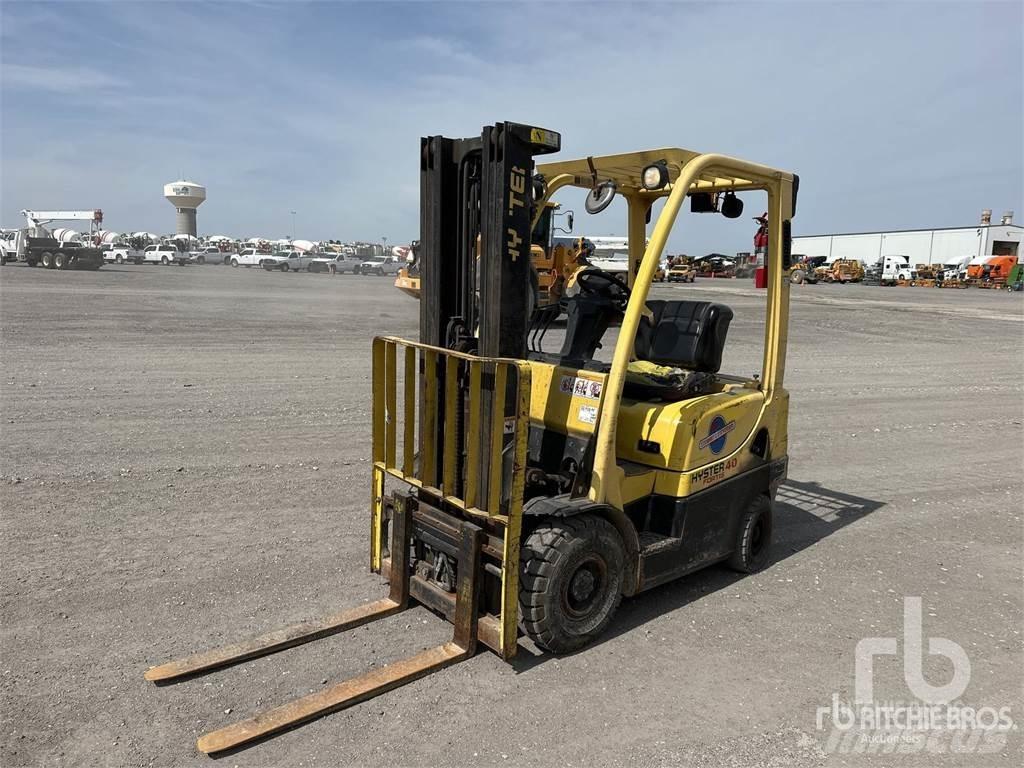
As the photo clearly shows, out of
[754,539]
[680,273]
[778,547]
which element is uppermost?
[680,273]

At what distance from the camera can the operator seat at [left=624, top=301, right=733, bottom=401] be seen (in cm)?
473

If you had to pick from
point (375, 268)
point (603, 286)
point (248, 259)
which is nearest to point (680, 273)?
point (375, 268)

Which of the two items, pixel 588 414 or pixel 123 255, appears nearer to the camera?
pixel 588 414

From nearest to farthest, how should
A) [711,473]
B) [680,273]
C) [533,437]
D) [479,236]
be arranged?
[479,236] < [533,437] < [711,473] < [680,273]

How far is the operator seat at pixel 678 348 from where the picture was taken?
4.73 meters

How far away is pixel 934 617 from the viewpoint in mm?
4621

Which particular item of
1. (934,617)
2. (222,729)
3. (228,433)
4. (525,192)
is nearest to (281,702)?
(222,729)

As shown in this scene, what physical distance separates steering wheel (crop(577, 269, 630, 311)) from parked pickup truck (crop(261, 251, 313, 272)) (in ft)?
192

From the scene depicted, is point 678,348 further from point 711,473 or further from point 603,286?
point 711,473

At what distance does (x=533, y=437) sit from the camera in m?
4.56

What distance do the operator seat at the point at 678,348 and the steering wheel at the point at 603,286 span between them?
306 mm

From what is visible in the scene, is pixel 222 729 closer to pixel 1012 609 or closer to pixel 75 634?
pixel 75 634

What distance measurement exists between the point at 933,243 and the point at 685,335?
8695 centimetres

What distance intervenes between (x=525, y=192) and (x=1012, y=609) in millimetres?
3990
